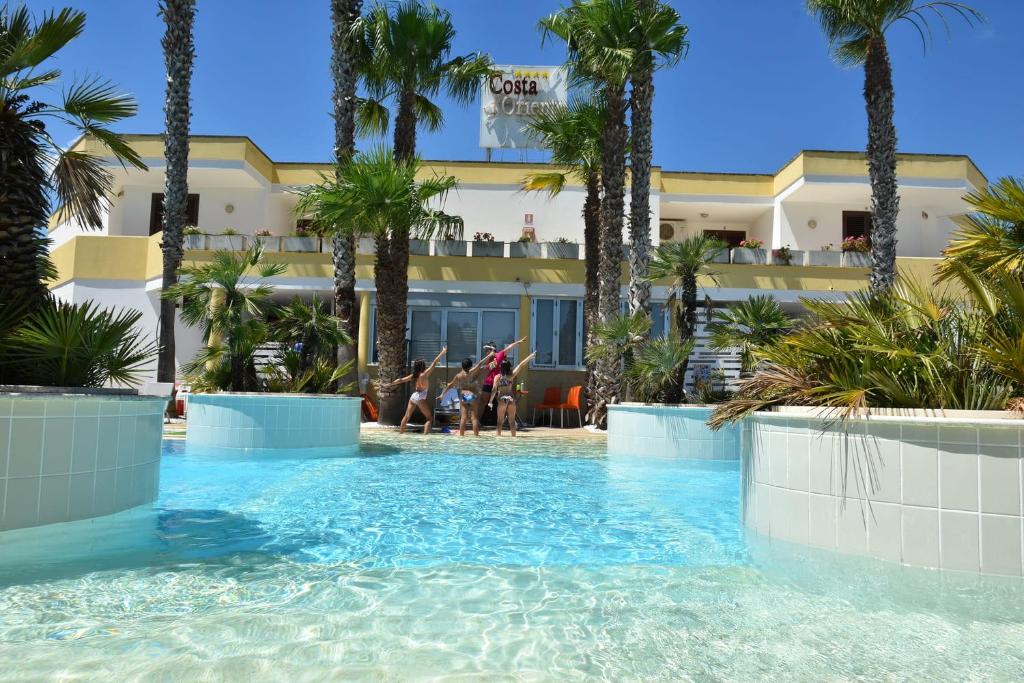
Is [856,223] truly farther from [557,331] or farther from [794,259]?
[557,331]

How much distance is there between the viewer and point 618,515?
6.02 metres

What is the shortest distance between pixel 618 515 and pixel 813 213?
20570mm

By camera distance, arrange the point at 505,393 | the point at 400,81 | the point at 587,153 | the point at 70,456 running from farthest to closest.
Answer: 1. the point at 587,153
2. the point at 400,81
3. the point at 505,393
4. the point at 70,456

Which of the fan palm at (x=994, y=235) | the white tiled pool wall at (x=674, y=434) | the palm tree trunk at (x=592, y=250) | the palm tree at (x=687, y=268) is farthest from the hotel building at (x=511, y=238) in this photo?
the fan palm at (x=994, y=235)

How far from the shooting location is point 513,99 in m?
24.1

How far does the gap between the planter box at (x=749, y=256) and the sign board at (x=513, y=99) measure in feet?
26.7

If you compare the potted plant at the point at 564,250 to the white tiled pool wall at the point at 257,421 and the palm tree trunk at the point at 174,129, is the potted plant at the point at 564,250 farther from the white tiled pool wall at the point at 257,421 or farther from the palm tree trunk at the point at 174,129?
the white tiled pool wall at the point at 257,421

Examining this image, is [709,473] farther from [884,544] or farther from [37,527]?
[37,527]

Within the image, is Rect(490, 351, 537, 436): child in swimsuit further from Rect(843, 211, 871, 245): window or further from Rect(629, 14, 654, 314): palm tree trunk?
Rect(843, 211, 871, 245): window

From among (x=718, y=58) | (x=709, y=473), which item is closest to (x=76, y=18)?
(x=709, y=473)

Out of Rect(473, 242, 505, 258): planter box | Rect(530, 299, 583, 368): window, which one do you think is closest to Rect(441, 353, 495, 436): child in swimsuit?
Rect(530, 299, 583, 368): window

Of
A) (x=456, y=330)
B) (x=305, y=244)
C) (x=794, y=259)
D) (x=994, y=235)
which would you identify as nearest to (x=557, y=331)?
(x=456, y=330)

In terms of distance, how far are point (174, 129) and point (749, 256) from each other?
562 inches

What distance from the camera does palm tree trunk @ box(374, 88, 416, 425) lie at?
15430 millimetres
